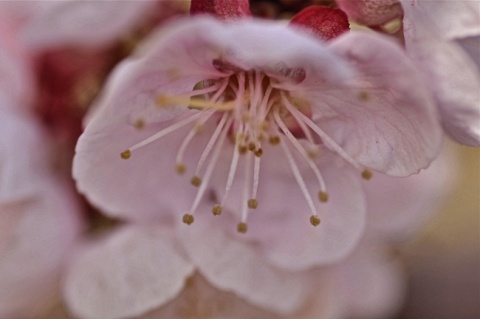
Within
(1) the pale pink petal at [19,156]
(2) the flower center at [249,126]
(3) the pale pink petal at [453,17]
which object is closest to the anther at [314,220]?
(2) the flower center at [249,126]

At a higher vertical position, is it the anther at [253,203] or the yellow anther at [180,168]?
the yellow anther at [180,168]

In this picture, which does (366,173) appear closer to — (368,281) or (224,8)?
(224,8)

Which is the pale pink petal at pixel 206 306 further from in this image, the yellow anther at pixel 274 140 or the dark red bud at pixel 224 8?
the dark red bud at pixel 224 8

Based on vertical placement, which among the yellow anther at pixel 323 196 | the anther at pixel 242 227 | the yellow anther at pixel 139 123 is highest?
the yellow anther at pixel 139 123

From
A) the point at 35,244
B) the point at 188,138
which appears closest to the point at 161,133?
the point at 188,138

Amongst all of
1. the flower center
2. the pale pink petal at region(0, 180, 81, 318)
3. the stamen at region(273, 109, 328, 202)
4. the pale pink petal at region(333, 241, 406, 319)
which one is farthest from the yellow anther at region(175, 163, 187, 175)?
the pale pink petal at region(333, 241, 406, 319)
